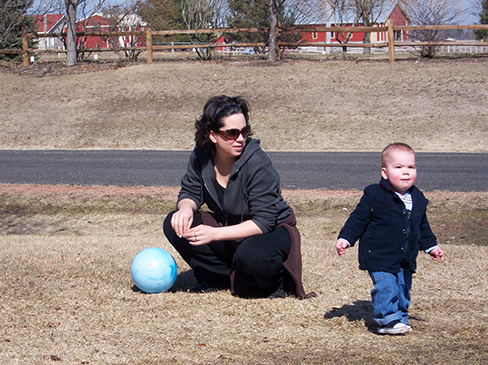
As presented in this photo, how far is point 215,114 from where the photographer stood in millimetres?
3877

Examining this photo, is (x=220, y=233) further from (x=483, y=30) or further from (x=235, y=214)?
(x=483, y=30)

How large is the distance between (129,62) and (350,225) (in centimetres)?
2652

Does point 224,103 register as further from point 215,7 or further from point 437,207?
point 215,7

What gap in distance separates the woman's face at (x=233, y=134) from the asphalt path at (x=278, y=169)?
627cm

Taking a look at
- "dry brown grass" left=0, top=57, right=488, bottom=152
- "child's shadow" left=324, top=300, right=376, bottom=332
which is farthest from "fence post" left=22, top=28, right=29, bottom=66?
"child's shadow" left=324, top=300, right=376, bottom=332

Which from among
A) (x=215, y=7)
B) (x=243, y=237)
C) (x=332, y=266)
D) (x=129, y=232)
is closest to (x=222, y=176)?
(x=243, y=237)

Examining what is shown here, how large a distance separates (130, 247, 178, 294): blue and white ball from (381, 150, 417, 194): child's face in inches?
76.5

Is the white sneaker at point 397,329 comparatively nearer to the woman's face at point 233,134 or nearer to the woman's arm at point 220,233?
the woman's arm at point 220,233

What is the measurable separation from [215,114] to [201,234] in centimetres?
88

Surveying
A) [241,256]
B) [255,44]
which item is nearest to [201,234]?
[241,256]

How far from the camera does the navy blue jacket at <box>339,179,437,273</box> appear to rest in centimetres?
333

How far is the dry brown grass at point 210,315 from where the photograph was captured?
3123 mm

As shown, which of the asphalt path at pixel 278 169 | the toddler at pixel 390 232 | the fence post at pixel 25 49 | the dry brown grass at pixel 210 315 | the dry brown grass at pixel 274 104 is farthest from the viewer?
the fence post at pixel 25 49

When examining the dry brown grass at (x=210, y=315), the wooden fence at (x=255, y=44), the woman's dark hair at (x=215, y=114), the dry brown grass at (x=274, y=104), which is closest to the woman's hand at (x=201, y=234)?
the dry brown grass at (x=210, y=315)
